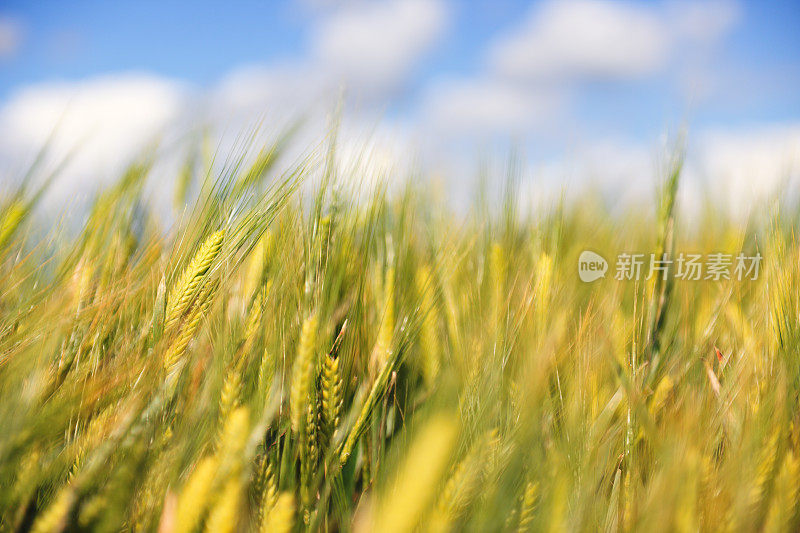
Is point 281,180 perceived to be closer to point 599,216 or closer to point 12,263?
point 12,263

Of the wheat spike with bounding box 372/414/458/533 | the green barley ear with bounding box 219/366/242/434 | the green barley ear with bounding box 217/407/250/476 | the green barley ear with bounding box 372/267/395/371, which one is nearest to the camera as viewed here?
the wheat spike with bounding box 372/414/458/533

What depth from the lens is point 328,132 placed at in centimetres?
76

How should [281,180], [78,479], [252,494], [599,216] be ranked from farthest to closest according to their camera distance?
[599,216] < [281,180] < [252,494] < [78,479]

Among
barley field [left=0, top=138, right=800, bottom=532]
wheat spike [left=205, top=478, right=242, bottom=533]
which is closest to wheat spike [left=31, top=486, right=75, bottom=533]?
barley field [left=0, top=138, right=800, bottom=532]

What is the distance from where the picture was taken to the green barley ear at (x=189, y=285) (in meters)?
0.59

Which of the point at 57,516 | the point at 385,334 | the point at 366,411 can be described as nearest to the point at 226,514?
the point at 57,516

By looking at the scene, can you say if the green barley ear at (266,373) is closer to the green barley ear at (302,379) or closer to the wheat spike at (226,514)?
Result: the green barley ear at (302,379)

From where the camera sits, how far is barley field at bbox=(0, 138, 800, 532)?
454 mm

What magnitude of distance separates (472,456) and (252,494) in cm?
25

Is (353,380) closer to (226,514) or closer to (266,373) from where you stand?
(266,373)

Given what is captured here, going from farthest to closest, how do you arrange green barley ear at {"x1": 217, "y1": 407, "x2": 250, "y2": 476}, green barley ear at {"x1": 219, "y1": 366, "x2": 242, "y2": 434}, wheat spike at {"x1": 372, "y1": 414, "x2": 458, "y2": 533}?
green barley ear at {"x1": 219, "y1": 366, "x2": 242, "y2": 434}, green barley ear at {"x1": 217, "y1": 407, "x2": 250, "y2": 476}, wheat spike at {"x1": 372, "y1": 414, "x2": 458, "y2": 533}

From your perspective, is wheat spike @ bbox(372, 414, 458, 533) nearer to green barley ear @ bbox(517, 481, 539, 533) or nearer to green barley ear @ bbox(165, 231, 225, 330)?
green barley ear @ bbox(517, 481, 539, 533)

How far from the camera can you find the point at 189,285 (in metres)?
0.60

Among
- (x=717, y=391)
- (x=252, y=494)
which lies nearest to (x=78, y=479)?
(x=252, y=494)
